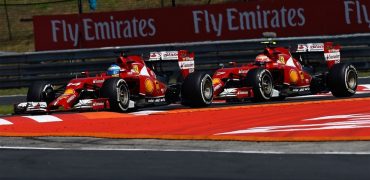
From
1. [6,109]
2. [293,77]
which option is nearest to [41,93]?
[6,109]

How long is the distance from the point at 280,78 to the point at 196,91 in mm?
2086

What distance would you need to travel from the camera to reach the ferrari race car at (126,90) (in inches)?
683

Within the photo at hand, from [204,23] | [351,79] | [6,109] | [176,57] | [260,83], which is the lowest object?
[6,109]

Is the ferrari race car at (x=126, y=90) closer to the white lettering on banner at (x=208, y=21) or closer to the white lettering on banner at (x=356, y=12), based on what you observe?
the white lettering on banner at (x=356, y=12)

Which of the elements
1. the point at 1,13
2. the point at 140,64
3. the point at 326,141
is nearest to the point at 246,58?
the point at 140,64

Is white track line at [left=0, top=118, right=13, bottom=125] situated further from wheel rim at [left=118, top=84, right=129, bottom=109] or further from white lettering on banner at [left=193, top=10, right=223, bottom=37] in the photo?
white lettering on banner at [left=193, top=10, right=223, bottom=37]

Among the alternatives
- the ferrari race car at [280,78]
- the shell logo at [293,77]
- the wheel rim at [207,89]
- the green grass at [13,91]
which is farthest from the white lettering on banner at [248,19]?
the wheel rim at [207,89]

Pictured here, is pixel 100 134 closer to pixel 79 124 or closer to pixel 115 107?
pixel 79 124

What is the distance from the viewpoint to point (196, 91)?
18016 millimetres

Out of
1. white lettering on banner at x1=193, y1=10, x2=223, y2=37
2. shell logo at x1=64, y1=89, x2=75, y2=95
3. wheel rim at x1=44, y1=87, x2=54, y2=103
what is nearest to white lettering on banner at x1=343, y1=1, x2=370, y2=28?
white lettering on banner at x1=193, y1=10, x2=223, y2=37

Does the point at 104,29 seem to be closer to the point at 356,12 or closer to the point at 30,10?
the point at 356,12

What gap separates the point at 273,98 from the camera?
1934cm

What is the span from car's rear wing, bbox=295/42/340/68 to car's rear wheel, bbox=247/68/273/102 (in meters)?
1.40

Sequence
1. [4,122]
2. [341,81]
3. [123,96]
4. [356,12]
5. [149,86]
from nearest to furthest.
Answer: [4,122] → [123,96] → [149,86] → [341,81] → [356,12]
